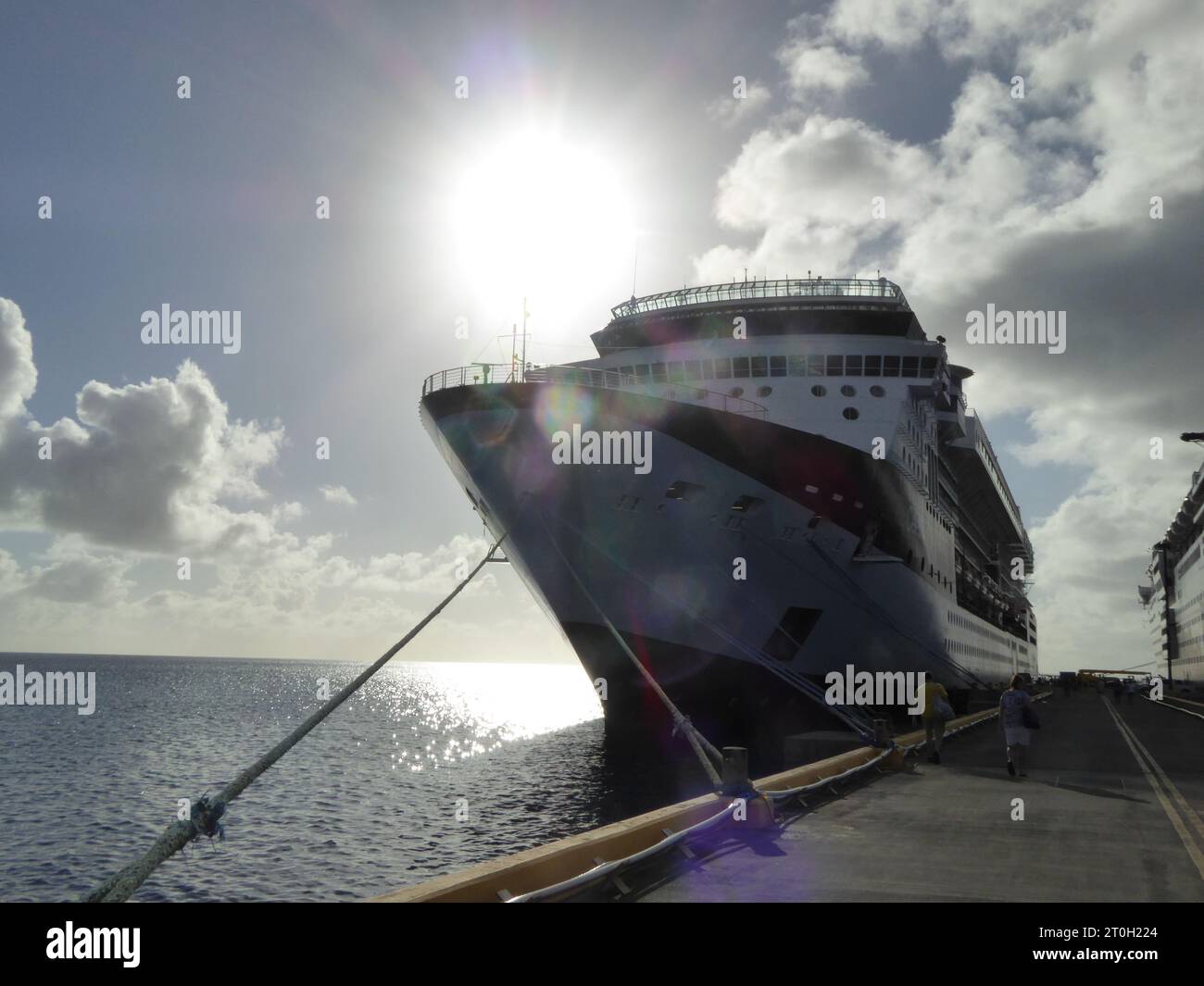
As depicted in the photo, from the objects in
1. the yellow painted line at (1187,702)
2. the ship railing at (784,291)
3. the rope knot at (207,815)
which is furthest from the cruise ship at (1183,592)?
the rope knot at (207,815)

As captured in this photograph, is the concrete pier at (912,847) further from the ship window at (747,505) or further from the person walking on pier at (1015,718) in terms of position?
the ship window at (747,505)

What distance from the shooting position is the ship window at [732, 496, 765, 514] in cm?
2103

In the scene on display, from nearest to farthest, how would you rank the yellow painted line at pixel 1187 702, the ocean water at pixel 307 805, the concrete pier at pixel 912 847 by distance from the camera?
the concrete pier at pixel 912 847 < the ocean water at pixel 307 805 < the yellow painted line at pixel 1187 702

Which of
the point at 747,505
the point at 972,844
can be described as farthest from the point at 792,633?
the point at 972,844

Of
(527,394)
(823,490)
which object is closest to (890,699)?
(823,490)

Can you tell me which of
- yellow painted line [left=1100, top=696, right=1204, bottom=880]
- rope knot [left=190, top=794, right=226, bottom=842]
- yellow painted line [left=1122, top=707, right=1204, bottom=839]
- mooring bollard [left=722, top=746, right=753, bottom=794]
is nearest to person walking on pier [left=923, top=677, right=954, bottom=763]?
yellow painted line [left=1100, top=696, right=1204, bottom=880]

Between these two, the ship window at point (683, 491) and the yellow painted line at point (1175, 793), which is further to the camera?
the ship window at point (683, 491)

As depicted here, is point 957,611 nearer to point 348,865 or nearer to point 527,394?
point 527,394

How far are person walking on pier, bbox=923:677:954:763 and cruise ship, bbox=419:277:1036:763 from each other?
516 cm

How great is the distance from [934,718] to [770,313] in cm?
1437

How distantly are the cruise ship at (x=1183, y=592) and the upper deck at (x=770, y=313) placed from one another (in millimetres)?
44312

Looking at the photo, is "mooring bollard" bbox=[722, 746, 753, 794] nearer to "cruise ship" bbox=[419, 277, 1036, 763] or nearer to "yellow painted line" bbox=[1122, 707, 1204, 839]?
"yellow painted line" bbox=[1122, 707, 1204, 839]

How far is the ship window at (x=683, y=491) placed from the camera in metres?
Result: 20.5
